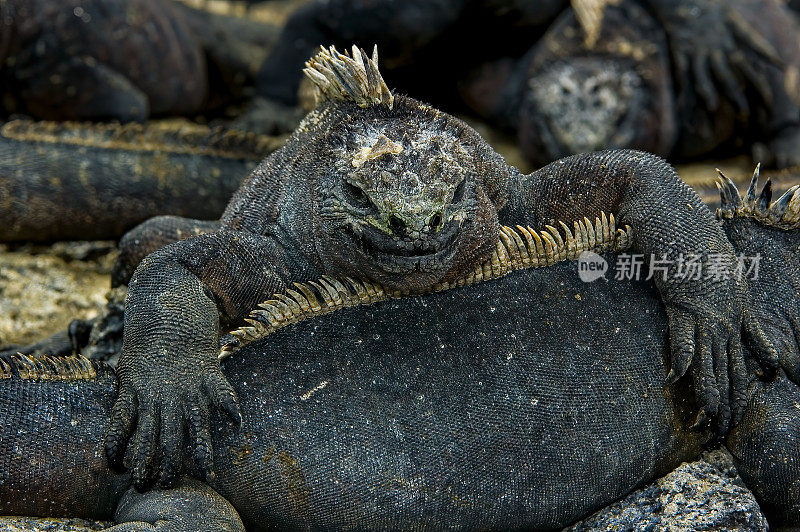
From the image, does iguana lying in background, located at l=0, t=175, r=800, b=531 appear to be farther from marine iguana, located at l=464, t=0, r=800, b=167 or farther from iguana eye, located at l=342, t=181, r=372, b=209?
marine iguana, located at l=464, t=0, r=800, b=167

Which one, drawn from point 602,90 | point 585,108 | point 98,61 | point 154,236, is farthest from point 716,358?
point 98,61

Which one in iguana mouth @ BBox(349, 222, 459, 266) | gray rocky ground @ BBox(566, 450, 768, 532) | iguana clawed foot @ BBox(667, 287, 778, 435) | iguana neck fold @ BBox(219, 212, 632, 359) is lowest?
gray rocky ground @ BBox(566, 450, 768, 532)

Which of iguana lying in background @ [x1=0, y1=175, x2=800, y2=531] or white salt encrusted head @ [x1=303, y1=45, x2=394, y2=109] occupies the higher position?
white salt encrusted head @ [x1=303, y1=45, x2=394, y2=109]

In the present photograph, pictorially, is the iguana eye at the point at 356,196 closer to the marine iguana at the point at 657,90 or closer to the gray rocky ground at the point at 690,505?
the gray rocky ground at the point at 690,505

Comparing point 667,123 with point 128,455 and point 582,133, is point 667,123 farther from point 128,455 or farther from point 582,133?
point 128,455

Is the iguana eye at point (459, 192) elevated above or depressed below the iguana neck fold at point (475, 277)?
above

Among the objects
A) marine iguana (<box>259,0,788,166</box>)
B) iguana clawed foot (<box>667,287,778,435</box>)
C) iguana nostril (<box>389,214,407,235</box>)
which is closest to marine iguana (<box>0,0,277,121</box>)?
marine iguana (<box>259,0,788,166</box>)

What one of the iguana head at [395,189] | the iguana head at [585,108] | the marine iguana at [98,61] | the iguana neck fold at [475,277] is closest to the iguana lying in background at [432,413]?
the iguana neck fold at [475,277]

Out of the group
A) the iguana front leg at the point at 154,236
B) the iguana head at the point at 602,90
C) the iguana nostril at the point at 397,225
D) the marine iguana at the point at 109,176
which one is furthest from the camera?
the iguana head at the point at 602,90
